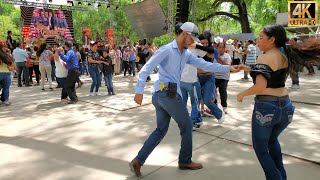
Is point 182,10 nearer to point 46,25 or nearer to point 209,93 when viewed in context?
point 209,93

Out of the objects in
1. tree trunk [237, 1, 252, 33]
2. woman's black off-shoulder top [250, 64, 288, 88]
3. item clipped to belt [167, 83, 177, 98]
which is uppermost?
tree trunk [237, 1, 252, 33]

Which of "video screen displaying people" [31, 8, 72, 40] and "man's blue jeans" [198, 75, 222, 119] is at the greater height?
"video screen displaying people" [31, 8, 72, 40]

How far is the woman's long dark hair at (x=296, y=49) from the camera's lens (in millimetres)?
2771

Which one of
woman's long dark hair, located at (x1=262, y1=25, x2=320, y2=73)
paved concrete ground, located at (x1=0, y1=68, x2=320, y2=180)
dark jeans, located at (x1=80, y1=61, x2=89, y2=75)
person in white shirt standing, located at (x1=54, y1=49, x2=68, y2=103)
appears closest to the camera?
woman's long dark hair, located at (x1=262, y1=25, x2=320, y2=73)

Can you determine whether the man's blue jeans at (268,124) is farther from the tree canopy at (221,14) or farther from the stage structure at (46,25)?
the stage structure at (46,25)

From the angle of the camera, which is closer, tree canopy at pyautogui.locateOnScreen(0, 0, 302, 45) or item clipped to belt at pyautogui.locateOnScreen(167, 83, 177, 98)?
item clipped to belt at pyautogui.locateOnScreen(167, 83, 177, 98)

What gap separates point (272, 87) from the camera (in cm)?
269

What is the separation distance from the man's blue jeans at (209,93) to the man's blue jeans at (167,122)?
6.44 feet

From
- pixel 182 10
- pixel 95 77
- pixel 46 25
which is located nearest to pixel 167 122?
pixel 95 77

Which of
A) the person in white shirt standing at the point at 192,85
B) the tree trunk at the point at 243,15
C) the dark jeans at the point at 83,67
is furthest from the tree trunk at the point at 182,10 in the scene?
the tree trunk at the point at 243,15

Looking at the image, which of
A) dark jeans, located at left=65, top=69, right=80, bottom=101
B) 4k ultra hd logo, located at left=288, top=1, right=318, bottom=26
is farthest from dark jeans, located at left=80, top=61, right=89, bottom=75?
4k ultra hd logo, located at left=288, top=1, right=318, bottom=26

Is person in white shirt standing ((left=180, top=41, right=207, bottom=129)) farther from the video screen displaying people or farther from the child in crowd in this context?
the video screen displaying people

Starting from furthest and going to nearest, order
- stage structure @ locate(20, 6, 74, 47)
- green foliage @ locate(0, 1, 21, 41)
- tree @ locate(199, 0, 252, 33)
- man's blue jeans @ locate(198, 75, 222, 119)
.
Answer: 1. green foliage @ locate(0, 1, 21, 41)
2. tree @ locate(199, 0, 252, 33)
3. stage structure @ locate(20, 6, 74, 47)
4. man's blue jeans @ locate(198, 75, 222, 119)

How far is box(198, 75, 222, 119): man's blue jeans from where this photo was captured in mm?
5539
